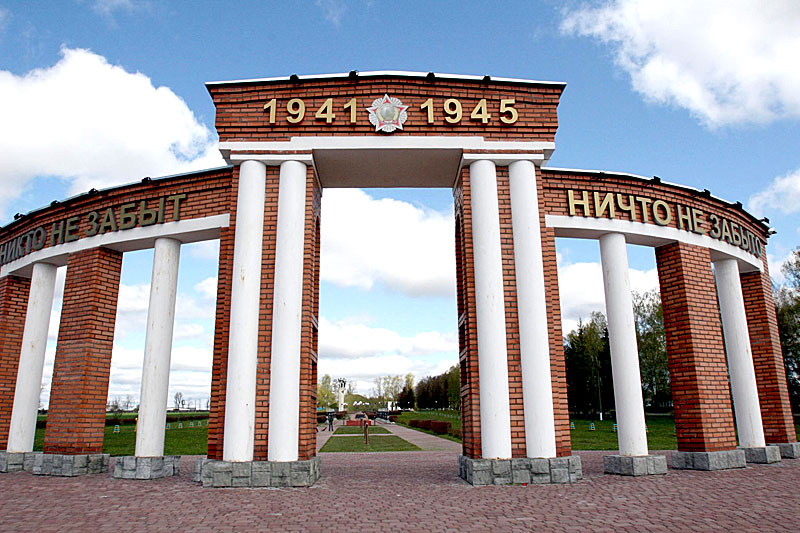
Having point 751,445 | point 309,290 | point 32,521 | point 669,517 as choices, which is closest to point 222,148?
point 309,290

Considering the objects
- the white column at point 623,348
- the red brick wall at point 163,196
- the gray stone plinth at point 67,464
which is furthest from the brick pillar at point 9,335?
the white column at point 623,348

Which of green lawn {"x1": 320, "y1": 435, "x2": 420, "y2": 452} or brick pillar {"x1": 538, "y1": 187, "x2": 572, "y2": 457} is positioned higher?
brick pillar {"x1": 538, "y1": 187, "x2": 572, "y2": 457}

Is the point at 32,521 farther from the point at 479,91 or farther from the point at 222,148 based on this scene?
the point at 479,91

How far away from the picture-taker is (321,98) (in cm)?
923

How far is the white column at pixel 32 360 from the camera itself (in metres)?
10.6

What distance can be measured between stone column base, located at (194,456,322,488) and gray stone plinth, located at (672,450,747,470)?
6.75 m

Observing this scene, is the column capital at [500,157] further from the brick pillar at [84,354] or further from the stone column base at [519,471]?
the brick pillar at [84,354]

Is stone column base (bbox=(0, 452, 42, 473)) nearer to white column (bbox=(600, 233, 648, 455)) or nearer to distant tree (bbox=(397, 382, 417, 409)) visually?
white column (bbox=(600, 233, 648, 455))

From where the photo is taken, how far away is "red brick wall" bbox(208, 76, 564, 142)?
915cm

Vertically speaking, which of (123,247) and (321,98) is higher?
(321,98)

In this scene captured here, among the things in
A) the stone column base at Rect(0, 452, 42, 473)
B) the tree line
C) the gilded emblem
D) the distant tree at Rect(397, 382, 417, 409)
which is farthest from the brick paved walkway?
the distant tree at Rect(397, 382, 417, 409)

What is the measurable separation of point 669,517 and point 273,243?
264 inches

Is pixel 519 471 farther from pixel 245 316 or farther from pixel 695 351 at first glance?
pixel 245 316

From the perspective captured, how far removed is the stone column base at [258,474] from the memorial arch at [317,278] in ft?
0.09
